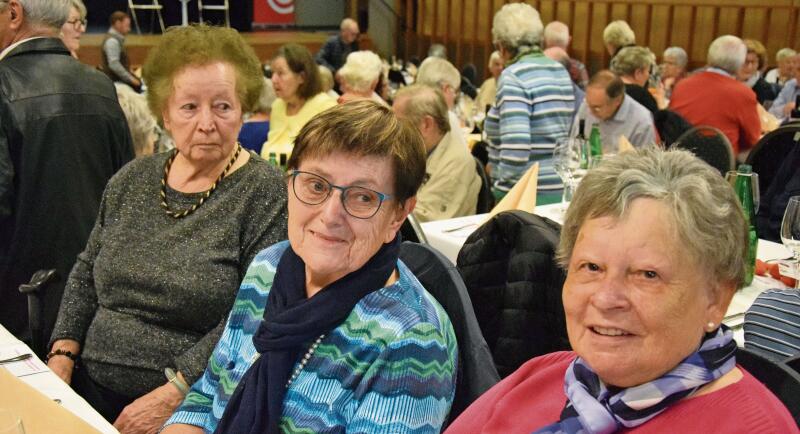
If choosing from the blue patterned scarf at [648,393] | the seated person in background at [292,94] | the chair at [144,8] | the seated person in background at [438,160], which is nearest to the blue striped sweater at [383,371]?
the blue patterned scarf at [648,393]

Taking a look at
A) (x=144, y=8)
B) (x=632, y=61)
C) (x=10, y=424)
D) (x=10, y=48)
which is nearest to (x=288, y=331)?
(x=10, y=424)

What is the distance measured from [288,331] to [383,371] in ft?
0.69

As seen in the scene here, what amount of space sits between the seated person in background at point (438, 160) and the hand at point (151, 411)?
2.02m

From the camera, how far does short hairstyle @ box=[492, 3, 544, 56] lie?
4773 mm

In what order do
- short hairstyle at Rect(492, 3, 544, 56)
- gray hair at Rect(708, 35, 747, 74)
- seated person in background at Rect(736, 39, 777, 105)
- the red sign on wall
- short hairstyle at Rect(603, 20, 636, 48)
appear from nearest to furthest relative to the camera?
short hairstyle at Rect(492, 3, 544, 56), gray hair at Rect(708, 35, 747, 74), seated person in background at Rect(736, 39, 777, 105), short hairstyle at Rect(603, 20, 636, 48), the red sign on wall

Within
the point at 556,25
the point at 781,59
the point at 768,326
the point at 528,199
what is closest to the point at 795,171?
the point at 528,199

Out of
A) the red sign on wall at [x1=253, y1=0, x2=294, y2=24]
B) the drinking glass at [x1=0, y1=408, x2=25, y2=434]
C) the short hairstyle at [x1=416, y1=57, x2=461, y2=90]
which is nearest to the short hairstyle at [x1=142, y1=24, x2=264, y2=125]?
the drinking glass at [x1=0, y1=408, x2=25, y2=434]

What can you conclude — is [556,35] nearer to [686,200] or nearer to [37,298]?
[37,298]

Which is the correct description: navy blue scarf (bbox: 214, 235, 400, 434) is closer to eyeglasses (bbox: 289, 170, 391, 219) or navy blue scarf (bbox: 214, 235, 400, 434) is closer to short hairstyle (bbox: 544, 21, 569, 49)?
eyeglasses (bbox: 289, 170, 391, 219)

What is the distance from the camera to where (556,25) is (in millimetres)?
7316

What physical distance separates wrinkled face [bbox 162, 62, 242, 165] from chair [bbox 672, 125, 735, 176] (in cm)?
276

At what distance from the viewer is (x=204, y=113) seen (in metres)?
2.44

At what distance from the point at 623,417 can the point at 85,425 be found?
99 centimetres

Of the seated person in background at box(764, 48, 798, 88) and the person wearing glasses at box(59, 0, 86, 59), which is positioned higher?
the person wearing glasses at box(59, 0, 86, 59)
